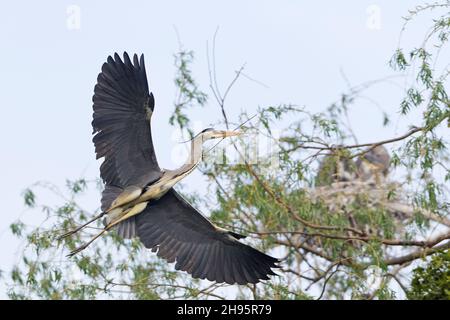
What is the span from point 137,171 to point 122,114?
0.33 m

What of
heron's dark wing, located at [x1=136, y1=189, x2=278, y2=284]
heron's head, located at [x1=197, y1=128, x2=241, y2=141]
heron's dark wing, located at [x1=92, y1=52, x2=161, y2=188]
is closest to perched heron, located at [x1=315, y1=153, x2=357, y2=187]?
heron's dark wing, located at [x1=136, y1=189, x2=278, y2=284]

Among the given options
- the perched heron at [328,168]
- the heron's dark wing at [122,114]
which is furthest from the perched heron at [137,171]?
the perched heron at [328,168]

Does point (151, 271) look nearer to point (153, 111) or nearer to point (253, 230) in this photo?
point (253, 230)

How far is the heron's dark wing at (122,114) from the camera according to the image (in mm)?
6418

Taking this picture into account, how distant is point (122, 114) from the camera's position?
254 inches

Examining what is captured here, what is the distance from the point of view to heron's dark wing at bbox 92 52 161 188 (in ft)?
21.1

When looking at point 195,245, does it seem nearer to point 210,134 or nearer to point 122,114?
point 210,134

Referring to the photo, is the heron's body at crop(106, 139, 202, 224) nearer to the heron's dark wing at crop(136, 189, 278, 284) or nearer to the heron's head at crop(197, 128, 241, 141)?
the heron's head at crop(197, 128, 241, 141)

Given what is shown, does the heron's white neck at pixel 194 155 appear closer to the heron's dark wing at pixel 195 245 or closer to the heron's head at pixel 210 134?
the heron's head at pixel 210 134

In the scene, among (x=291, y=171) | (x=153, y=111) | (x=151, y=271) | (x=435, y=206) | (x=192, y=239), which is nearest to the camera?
(x=153, y=111)
